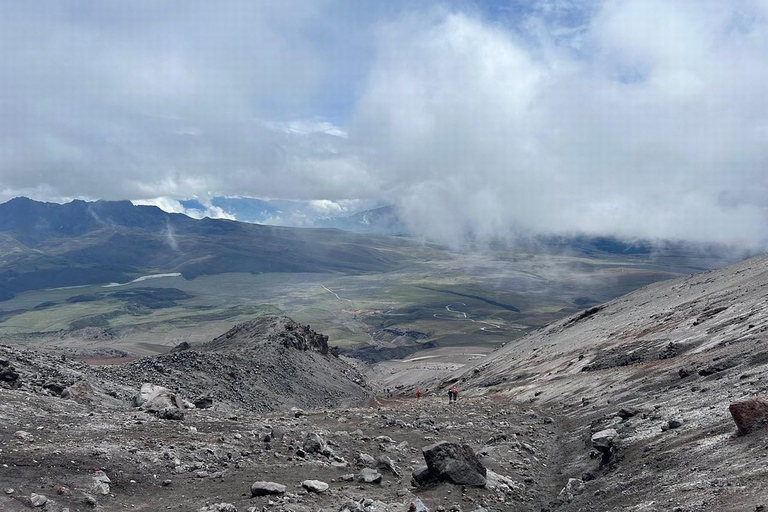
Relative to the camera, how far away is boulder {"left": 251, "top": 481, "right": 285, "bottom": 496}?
17.3 m

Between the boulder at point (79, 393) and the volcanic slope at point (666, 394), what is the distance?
22746 mm

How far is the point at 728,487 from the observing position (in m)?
15.0

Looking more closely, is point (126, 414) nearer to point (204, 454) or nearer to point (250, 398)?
point (204, 454)

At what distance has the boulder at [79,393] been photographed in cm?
2827

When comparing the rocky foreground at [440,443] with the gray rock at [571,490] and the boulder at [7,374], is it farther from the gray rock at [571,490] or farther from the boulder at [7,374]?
the boulder at [7,374]

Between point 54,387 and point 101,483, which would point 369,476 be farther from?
point 54,387

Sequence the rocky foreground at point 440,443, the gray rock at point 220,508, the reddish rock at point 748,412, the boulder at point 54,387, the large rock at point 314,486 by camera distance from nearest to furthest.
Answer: the gray rock at point 220,508
the rocky foreground at point 440,443
the reddish rock at point 748,412
the large rock at point 314,486
the boulder at point 54,387

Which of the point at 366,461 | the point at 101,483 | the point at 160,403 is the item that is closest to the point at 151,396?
the point at 160,403

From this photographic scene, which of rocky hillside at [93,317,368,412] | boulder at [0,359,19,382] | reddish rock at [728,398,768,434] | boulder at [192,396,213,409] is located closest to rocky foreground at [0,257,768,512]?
reddish rock at [728,398,768,434]

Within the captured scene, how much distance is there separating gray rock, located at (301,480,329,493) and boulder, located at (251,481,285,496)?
757 millimetres

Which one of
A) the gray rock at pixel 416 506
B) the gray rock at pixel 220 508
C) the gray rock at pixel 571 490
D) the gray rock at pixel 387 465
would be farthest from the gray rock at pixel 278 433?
the gray rock at pixel 571 490

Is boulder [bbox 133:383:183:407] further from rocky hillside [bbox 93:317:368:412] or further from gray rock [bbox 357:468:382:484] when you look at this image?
gray rock [bbox 357:468:382:484]

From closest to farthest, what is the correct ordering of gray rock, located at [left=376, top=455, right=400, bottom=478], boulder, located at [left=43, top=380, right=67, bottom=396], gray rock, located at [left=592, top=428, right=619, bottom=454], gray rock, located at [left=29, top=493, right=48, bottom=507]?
gray rock, located at [left=29, top=493, right=48, bottom=507], gray rock, located at [left=376, top=455, right=400, bottom=478], gray rock, located at [left=592, top=428, right=619, bottom=454], boulder, located at [left=43, top=380, right=67, bottom=396]

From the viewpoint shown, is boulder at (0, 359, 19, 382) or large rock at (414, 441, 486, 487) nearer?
large rock at (414, 441, 486, 487)
